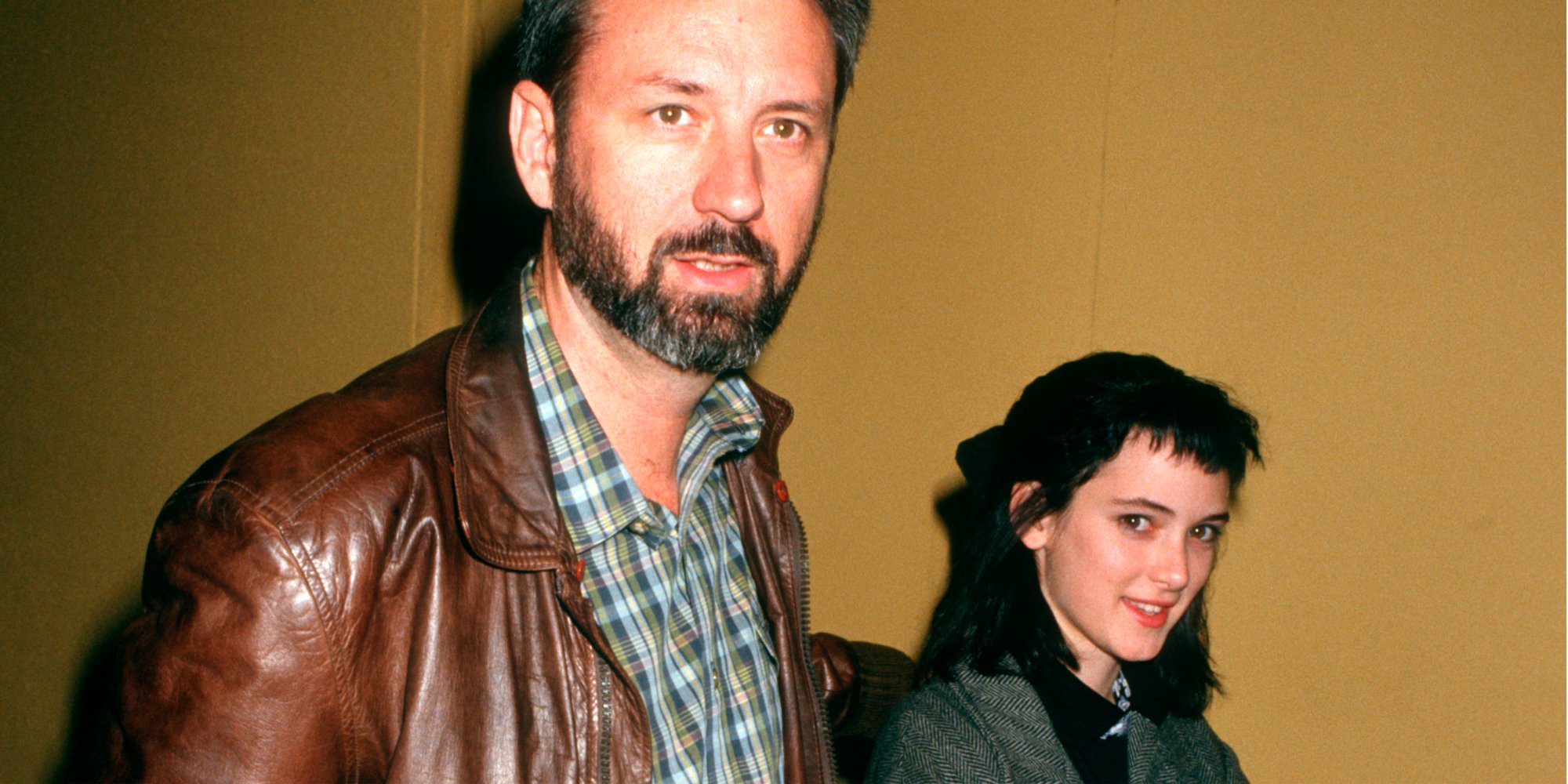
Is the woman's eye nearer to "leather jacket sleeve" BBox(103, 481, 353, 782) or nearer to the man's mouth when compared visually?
the man's mouth

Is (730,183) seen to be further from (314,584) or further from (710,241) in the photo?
(314,584)

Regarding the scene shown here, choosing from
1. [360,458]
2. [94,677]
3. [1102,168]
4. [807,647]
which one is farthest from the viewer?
[94,677]

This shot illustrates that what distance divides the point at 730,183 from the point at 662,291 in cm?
13

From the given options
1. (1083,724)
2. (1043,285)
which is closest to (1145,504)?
(1083,724)

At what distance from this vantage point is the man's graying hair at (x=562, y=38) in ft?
4.27

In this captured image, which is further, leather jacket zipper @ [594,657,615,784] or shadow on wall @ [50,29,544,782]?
shadow on wall @ [50,29,544,782]

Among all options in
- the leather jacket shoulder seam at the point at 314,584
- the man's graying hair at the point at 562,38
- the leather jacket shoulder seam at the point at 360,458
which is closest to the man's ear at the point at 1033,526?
the man's graying hair at the point at 562,38

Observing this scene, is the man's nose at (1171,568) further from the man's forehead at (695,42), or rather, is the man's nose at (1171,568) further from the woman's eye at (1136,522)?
the man's forehead at (695,42)

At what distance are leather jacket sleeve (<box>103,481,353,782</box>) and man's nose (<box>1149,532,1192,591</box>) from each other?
112 centimetres

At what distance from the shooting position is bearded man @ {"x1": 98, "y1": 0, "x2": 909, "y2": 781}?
3.39ft

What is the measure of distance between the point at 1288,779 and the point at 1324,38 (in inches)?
44.7

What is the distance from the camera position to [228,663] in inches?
39.5

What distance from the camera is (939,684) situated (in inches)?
73.1

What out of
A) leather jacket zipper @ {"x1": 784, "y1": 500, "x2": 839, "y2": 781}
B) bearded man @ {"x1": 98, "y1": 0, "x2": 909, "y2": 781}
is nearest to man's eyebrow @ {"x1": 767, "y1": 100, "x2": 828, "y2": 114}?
bearded man @ {"x1": 98, "y1": 0, "x2": 909, "y2": 781}
